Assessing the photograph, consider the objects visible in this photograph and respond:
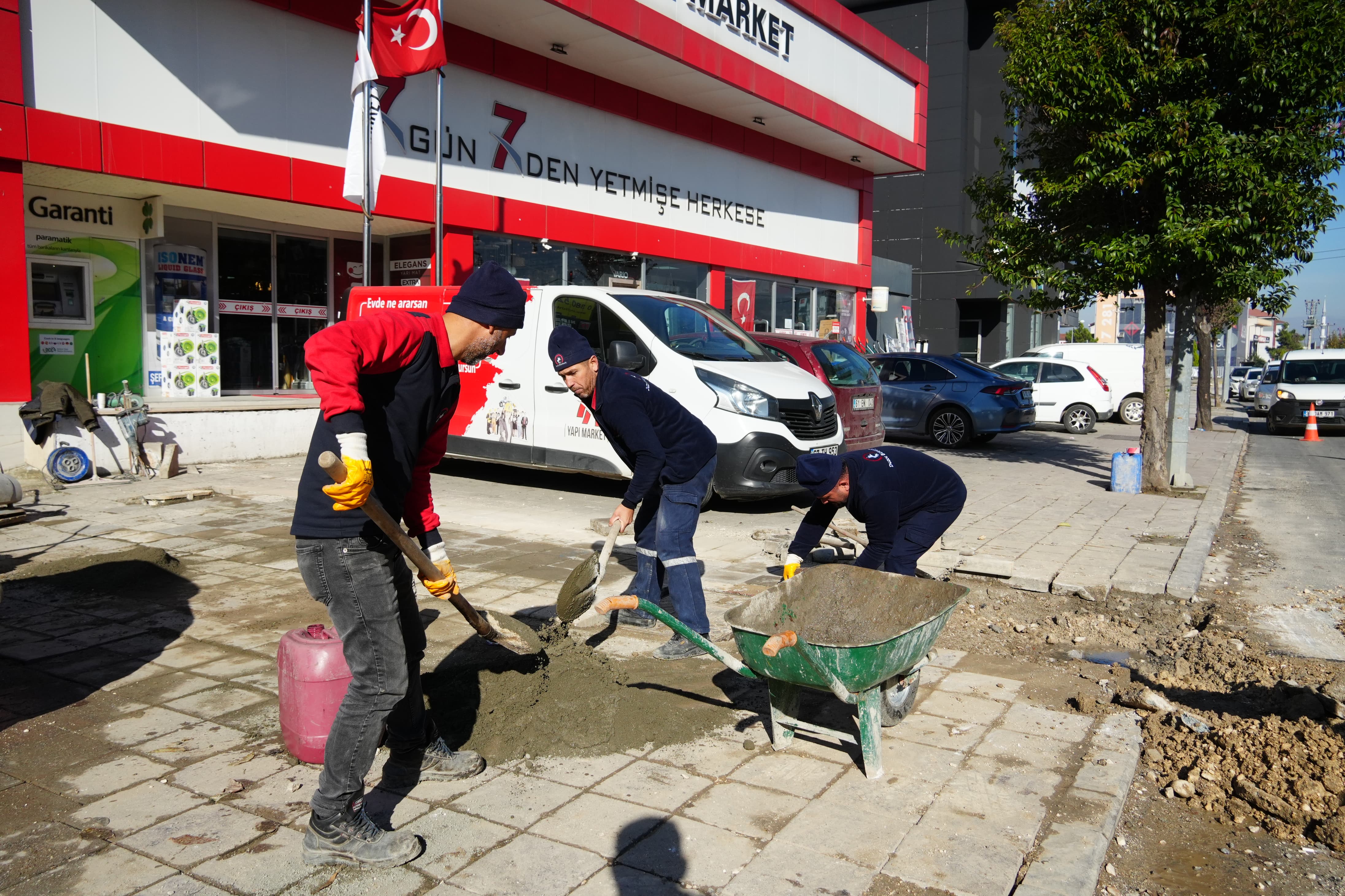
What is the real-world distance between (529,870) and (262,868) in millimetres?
861

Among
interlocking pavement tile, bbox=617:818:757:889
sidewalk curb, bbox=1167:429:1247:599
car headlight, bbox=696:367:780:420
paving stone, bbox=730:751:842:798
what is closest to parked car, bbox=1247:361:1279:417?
sidewalk curb, bbox=1167:429:1247:599

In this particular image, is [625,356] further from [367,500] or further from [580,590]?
[367,500]

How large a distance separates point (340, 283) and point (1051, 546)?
11.1 m

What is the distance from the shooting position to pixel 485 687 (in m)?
4.39

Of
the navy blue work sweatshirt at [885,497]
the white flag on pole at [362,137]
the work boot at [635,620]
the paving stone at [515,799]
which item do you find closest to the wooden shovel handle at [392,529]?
the paving stone at [515,799]

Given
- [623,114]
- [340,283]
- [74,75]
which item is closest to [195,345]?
[340,283]

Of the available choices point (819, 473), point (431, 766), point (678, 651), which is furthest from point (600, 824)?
point (819, 473)

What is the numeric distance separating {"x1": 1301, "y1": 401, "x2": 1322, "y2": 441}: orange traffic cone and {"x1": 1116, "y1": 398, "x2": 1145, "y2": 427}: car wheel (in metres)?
3.41

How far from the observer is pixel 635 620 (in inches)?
232

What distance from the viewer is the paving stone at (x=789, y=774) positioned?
3.72m

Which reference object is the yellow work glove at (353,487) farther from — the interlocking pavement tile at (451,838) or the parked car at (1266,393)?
the parked car at (1266,393)

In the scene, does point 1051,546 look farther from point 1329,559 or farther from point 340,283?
point 340,283

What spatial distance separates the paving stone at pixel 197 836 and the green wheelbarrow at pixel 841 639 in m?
1.56

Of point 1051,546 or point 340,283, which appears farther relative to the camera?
point 340,283
